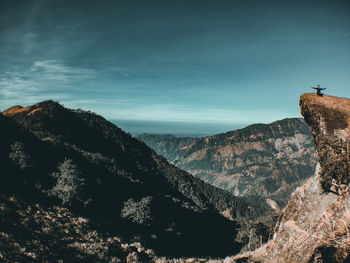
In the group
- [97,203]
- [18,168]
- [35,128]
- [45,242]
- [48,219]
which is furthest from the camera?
[35,128]

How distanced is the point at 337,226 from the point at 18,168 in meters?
20.9

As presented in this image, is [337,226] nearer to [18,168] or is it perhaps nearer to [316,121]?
[316,121]

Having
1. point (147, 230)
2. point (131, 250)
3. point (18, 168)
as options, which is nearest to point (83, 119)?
point (18, 168)

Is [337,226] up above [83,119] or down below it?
below

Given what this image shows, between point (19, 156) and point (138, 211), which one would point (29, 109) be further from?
point (138, 211)

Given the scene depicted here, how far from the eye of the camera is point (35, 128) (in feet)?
97.8

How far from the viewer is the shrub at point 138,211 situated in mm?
20234

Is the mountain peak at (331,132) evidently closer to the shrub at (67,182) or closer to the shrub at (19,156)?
the shrub at (67,182)

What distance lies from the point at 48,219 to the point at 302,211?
15137 millimetres

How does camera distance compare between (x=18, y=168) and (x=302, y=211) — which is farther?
(x=18, y=168)

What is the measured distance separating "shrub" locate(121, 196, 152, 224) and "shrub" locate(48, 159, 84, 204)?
527 cm

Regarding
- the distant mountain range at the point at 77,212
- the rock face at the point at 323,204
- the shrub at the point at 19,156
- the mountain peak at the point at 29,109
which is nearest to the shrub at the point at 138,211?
the distant mountain range at the point at 77,212

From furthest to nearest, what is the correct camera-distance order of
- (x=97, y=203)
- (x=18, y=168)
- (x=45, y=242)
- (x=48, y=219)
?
(x=97, y=203)
(x=18, y=168)
(x=48, y=219)
(x=45, y=242)

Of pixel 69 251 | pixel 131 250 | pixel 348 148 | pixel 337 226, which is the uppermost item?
pixel 348 148
